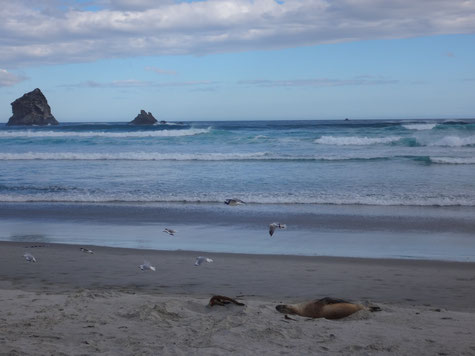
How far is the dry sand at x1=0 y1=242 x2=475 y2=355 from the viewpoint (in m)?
3.95

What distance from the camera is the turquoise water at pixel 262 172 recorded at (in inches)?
552

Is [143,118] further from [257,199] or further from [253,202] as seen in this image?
[253,202]

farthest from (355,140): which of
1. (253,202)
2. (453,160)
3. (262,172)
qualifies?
(253,202)

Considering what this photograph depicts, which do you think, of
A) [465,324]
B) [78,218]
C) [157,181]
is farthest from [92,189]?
[465,324]

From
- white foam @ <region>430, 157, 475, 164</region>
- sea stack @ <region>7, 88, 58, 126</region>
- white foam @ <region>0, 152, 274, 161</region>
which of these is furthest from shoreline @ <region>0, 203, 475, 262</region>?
sea stack @ <region>7, 88, 58, 126</region>

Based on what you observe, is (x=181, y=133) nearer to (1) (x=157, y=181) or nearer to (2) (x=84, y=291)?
(1) (x=157, y=181)

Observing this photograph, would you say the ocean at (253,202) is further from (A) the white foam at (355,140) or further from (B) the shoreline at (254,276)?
(A) the white foam at (355,140)

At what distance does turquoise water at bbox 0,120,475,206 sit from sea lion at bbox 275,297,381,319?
27.0 ft

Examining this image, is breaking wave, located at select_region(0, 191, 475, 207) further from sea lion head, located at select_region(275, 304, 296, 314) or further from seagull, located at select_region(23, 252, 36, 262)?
sea lion head, located at select_region(275, 304, 296, 314)

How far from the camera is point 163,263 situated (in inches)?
289

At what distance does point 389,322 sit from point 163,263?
3618 millimetres

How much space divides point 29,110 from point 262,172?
222 feet

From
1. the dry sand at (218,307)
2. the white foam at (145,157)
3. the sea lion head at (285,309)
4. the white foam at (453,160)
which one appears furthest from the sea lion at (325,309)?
the white foam at (145,157)

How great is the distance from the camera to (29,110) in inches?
3081
